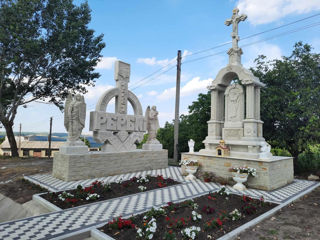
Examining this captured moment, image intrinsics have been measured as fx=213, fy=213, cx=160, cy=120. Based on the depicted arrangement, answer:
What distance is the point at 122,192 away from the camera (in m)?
6.46

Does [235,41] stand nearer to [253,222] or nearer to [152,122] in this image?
[152,122]

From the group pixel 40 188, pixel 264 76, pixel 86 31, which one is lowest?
pixel 40 188

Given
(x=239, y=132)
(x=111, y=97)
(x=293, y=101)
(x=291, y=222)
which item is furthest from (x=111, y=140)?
(x=293, y=101)

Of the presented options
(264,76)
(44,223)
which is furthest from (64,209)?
(264,76)

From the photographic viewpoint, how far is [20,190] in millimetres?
6953

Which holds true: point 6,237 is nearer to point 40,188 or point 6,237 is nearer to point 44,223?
point 44,223

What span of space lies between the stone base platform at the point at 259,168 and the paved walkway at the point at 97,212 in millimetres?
294

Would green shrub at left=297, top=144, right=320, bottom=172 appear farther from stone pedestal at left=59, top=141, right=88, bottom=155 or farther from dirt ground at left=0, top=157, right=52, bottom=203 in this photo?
dirt ground at left=0, top=157, right=52, bottom=203

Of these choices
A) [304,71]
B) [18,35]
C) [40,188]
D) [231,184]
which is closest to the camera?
[40,188]

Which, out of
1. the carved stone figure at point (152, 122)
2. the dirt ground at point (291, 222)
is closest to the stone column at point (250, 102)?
the dirt ground at point (291, 222)

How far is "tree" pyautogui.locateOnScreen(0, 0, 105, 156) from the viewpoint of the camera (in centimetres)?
1191

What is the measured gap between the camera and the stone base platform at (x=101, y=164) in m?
8.05

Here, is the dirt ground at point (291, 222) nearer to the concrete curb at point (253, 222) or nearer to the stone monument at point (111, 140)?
the concrete curb at point (253, 222)

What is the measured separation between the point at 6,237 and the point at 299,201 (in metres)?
6.99
